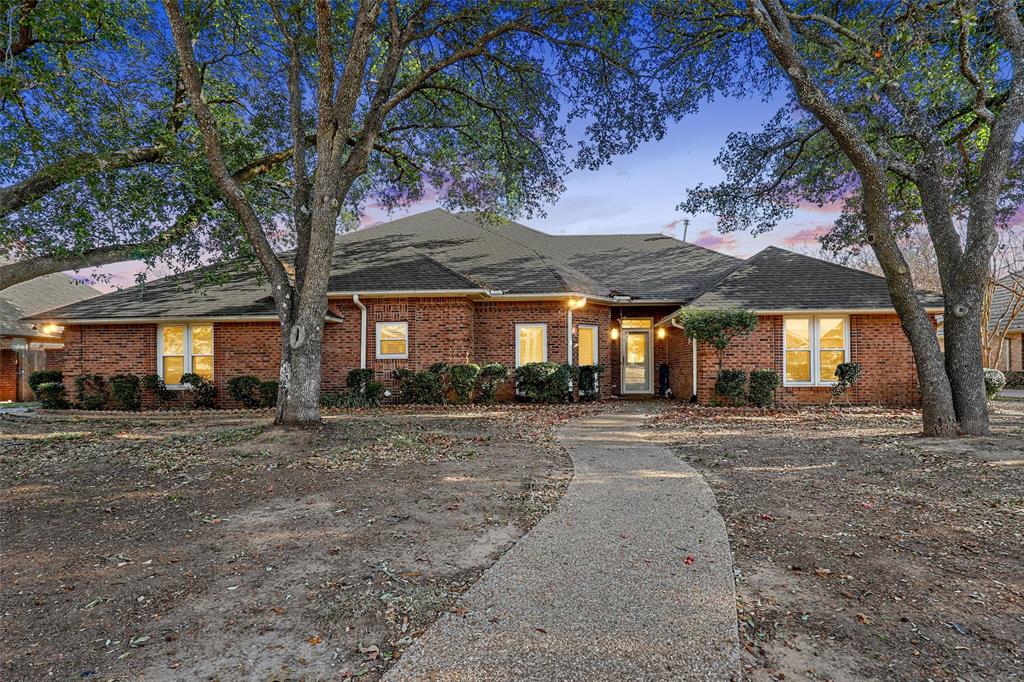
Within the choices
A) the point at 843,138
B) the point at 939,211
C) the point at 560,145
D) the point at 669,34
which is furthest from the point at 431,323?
the point at 939,211

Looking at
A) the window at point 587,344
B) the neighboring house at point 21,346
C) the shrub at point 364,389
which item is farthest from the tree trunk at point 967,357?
the neighboring house at point 21,346

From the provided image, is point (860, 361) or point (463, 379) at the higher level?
point (860, 361)

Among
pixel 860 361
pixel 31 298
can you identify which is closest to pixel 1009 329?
pixel 860 361

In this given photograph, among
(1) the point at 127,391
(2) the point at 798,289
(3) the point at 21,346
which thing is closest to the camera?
(1) the point at 127,391

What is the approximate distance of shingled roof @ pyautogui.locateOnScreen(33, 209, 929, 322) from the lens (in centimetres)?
1301

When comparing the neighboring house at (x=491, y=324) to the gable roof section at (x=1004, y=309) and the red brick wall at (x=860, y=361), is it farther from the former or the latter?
the gable roof section at (x=1004, y=309)

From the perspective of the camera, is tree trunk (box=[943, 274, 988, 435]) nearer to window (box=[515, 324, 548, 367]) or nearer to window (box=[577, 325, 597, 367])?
window (box=[577, 325, 597, 367])

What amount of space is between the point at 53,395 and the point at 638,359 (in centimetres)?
1645

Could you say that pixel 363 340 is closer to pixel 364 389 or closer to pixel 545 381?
pixel 364 389

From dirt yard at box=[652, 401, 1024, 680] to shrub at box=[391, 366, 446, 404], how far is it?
704cm

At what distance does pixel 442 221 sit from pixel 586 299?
696cm

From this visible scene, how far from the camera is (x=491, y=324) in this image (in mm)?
13797

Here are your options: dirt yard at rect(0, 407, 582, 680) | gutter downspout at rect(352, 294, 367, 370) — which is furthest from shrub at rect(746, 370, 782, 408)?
gutter downspout at rect(352, 294, 367, 370)

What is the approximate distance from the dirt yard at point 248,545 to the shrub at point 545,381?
5.31m
